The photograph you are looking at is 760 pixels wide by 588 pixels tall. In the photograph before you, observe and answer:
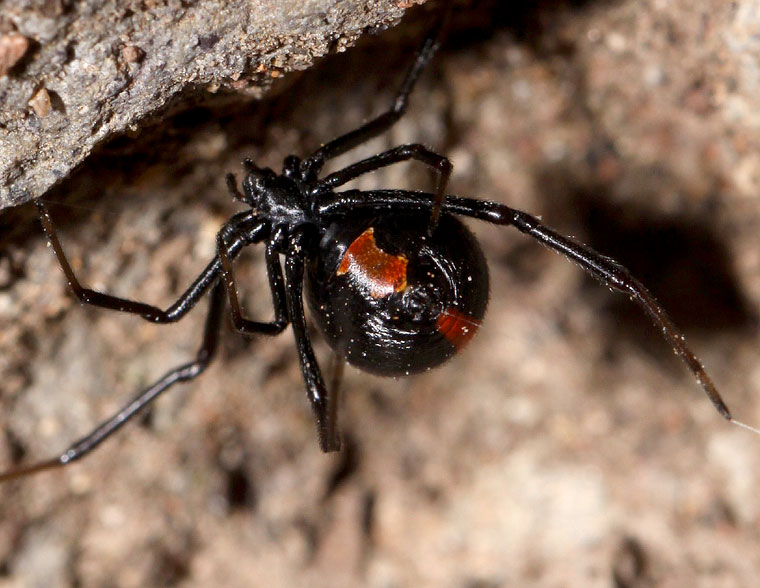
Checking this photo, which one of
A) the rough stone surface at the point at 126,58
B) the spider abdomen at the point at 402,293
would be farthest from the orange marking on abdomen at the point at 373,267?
the rough stone surface at the point at 126,58

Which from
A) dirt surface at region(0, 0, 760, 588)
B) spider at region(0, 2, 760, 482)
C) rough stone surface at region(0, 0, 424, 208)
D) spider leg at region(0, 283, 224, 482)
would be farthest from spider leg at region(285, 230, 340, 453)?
rough stone surface at region(0, 0, 424, 208)

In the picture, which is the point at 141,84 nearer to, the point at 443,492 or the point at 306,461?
the point at 306,461

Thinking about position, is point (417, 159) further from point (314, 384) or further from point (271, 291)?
point (314, 384)

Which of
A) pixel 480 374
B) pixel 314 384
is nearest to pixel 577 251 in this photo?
pixel 314 384

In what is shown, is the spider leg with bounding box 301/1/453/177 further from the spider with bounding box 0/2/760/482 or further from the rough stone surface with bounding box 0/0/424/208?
the rough stone surface with bounding box 0/0/424/208

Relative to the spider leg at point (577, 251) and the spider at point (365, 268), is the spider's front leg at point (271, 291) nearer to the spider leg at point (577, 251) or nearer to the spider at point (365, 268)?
the spider at point (365, 268)

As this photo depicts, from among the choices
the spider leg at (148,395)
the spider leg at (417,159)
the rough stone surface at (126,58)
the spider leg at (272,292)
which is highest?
the rough stone surface at (126,58)
